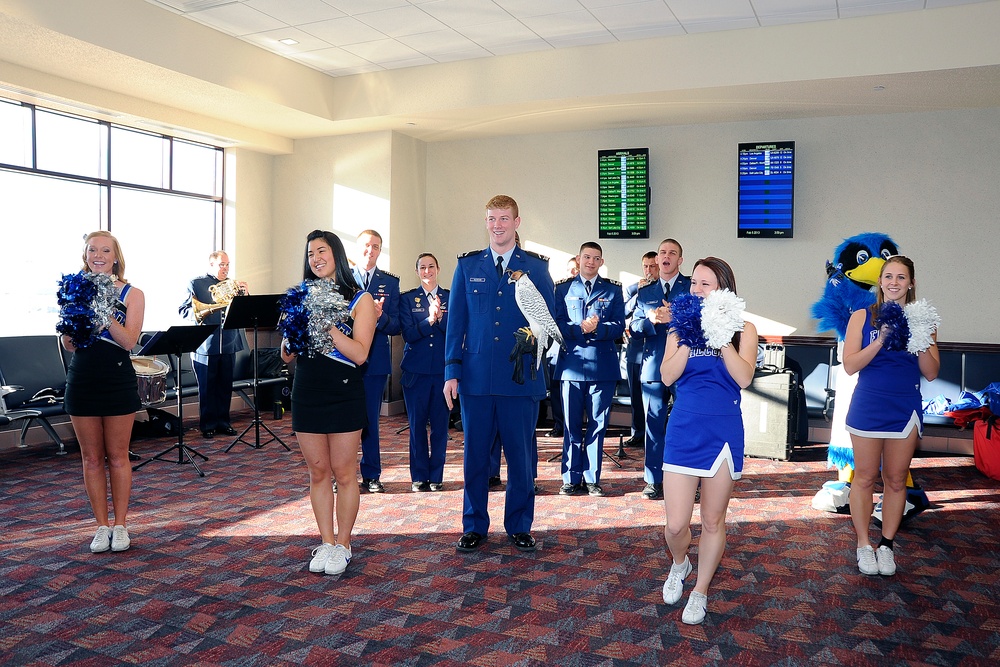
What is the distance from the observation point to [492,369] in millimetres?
4273

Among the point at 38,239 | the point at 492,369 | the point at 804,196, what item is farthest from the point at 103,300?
the point at 804,196

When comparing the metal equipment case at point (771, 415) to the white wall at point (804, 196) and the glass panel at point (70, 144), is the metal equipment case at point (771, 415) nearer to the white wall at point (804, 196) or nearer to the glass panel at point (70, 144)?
the white wall at point (804, 196)

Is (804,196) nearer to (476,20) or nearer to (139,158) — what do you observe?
(476,20)

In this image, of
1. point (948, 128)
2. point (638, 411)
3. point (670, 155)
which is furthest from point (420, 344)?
point (948, 128)

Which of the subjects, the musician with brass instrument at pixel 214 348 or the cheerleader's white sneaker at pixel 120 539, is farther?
the musician with brass instrument at pixel 214 348

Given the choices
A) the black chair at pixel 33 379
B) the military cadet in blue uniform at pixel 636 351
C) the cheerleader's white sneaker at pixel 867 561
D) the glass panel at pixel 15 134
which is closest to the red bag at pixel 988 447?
the military cadet in blue uniform at pixel 636 351

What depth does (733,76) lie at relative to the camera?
7172mm

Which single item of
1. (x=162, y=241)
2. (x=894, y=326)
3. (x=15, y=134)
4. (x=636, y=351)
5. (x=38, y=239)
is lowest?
(x=636, y=351)

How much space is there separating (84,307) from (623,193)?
623 centimetres

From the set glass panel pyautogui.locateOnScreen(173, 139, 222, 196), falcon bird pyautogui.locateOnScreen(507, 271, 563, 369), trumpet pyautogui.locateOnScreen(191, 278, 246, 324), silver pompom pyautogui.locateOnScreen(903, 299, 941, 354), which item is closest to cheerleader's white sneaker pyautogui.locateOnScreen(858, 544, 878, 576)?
silver pompom pyautogui.locateOnScreen(903, 299, 941, 354)

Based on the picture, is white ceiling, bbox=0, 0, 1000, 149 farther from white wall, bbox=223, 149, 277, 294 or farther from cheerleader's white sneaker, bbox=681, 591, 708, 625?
cheerleader's white sneaker, bbox=681, 591, 708, 625

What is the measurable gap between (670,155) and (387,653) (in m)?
6.98

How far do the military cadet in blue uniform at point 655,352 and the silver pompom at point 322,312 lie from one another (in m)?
2.64

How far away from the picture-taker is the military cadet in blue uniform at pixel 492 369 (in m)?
4.28
